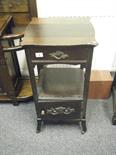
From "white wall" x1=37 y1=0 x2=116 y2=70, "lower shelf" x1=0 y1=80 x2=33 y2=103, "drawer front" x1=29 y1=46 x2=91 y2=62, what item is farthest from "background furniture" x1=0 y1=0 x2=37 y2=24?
"lower shelf" x1=0 y1=80 x2=33 y2=103

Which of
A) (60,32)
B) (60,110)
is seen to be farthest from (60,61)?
(60,110)

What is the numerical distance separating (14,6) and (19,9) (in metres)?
0.04

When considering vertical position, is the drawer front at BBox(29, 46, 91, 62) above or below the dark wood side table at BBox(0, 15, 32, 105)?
above

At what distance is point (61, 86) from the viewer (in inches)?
47.4

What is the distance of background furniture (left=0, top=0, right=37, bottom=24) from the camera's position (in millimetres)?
1234

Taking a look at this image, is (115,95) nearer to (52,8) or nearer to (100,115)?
(100,115)

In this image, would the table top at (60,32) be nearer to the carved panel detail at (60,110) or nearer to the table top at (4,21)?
the table top at (4,21)

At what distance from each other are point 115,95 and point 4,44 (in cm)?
103

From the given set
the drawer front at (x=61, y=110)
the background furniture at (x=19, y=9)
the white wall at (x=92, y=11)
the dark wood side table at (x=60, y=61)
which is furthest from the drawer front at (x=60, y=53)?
the white wall at (x=92, y=11)

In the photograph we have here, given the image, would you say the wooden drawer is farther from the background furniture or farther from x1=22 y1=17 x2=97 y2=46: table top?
x1=22 y1=17 x2=97 y2=46: table top

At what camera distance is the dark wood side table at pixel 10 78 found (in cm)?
126

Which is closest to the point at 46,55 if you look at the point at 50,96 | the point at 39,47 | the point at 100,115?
the point at 39,47

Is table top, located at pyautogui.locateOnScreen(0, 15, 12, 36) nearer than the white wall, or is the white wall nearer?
table top, located at pyautogui.locateOnScreen(0, 15, 12, 36)

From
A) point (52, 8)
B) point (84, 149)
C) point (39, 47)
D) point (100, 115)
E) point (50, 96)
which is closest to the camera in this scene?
point (39, 47)
